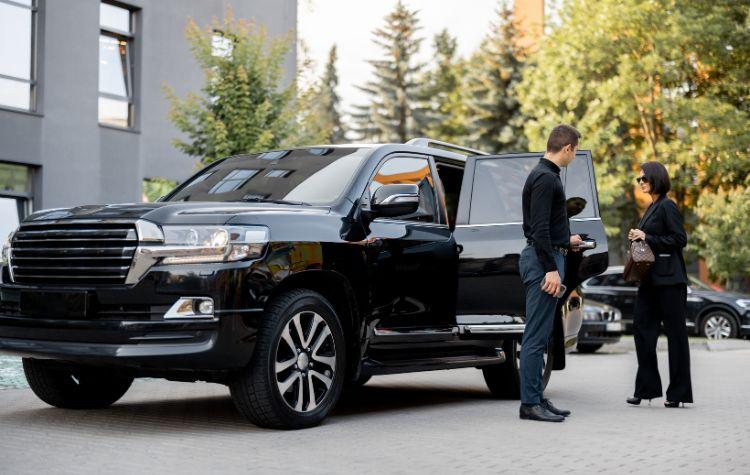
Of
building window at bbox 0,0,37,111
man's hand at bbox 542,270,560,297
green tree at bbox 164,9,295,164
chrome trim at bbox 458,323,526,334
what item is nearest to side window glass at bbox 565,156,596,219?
chrome trim at bbox 458,323,526,334

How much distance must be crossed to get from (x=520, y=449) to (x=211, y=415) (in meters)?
2.50

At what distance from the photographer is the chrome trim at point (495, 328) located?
8.72m

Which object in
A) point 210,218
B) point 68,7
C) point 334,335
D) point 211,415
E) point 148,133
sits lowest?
point 211,415

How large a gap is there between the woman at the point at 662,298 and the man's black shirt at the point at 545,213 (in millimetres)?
1551

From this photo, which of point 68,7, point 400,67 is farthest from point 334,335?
point 400,67

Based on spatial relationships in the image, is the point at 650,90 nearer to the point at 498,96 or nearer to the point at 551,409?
the point at 498,96

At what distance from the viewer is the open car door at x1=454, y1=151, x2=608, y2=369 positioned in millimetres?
8789

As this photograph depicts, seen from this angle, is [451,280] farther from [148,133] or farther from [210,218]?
[148,133]

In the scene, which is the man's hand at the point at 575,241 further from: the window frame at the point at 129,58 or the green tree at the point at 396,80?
the green tree at the point at 396,80

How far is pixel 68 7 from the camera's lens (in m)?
20.8

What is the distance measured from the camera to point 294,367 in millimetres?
7250

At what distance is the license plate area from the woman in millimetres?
4609

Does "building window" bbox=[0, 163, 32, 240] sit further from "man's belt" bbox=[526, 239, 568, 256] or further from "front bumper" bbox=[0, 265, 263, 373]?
"man's belt" bbox=[526, 239, 568, 256]

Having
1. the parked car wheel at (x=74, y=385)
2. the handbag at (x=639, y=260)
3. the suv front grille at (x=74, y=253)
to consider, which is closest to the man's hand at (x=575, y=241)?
the handbag at (x=639, y=260)
